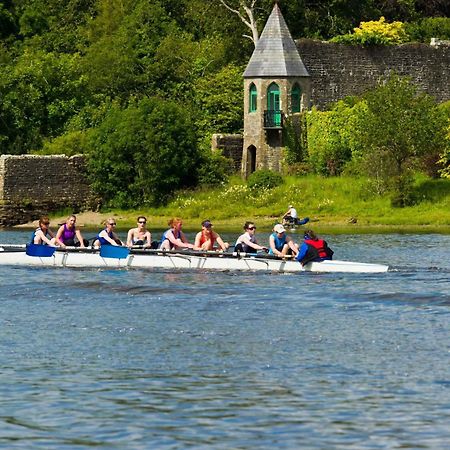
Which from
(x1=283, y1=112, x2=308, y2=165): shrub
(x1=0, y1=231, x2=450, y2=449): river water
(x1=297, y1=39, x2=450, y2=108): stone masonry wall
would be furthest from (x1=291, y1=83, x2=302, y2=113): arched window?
(x1=0, y1=231, x2=450, y2=449): river water

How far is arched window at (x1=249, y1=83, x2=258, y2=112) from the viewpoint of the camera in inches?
2606

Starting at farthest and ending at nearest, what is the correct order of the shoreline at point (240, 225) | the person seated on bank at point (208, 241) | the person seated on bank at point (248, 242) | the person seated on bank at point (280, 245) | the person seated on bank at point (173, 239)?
the shoreline at point (240, 225), the person seated on bank at point (173, 239), the person seated on bank at point (208, 241), the person seated on bank at point (248, 242), the person seated on bank at point (280, 245)

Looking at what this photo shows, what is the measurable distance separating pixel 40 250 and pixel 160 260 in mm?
3486

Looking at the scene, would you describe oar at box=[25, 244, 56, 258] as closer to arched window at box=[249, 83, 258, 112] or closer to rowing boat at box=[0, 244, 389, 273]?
rowing boat at box=[0, 244, 389, 273]

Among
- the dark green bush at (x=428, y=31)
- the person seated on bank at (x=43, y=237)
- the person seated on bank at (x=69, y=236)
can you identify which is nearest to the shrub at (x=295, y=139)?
the dark green bush at (x=428, y=31)

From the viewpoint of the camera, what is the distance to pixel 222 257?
131 ft

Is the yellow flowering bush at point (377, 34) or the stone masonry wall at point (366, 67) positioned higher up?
the yellow flowering bush at point (377, 34)

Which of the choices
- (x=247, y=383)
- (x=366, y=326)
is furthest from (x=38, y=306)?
(x=247, y=383)

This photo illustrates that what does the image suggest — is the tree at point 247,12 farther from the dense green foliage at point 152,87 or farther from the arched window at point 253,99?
the arched window at point 253,99

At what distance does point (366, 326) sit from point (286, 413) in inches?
315

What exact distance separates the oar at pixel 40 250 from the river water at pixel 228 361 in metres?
3.40

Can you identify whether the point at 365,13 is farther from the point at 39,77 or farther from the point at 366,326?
the point at 366,326

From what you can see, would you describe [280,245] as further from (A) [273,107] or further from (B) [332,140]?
(A) [273,107]

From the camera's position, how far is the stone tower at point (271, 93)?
214ft
